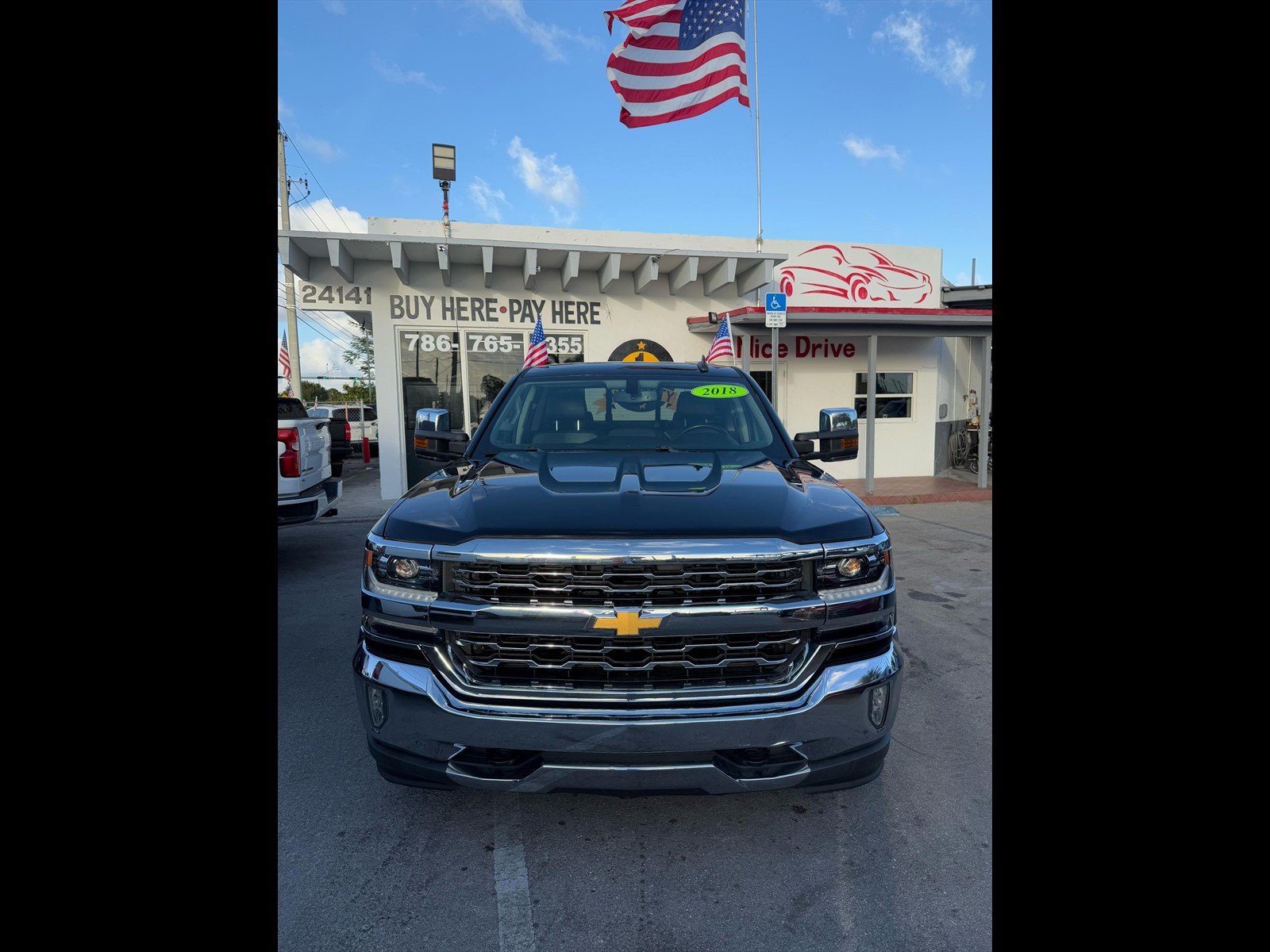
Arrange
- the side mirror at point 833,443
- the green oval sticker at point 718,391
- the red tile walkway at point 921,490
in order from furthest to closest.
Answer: the red tile walkway at point 921,490, the green oval sticker at point 718,391, the side mirror at point 833,443

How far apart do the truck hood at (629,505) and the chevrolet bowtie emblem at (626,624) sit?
264 mm

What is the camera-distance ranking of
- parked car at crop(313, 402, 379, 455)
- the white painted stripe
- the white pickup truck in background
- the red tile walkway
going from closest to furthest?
the white painted stripe
the white pickup truck in background
the red tile walkway
parked car at crop(313, 402, 379, 455)

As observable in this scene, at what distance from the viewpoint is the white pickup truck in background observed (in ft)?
18.6

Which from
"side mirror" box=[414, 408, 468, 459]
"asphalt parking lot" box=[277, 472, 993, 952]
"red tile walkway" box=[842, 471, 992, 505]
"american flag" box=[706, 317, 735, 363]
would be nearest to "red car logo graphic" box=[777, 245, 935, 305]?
"american flag" box=[706, 317, 735, 363]

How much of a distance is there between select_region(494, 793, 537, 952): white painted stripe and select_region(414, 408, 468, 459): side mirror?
6.17 feet

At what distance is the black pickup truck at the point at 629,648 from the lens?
6.80 feet

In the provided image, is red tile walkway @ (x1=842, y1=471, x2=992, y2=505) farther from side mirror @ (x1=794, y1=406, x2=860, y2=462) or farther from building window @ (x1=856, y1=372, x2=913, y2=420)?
side mirror @ (x1=794, y1=406, x2=860, y2=462)

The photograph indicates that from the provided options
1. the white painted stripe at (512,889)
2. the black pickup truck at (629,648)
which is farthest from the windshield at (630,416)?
the white painted stripe at (512,889)

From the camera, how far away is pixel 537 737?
2.05 metres

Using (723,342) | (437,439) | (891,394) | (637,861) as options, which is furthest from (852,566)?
(891,394)

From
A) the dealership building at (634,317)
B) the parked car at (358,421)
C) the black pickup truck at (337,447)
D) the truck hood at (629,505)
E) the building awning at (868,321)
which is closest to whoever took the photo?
the truck hood at (629,505)

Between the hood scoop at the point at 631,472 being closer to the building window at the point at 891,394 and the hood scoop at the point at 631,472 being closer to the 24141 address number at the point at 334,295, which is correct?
the 24141 address number at the point at 334,295
